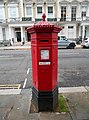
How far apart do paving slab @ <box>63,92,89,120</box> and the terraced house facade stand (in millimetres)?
28101

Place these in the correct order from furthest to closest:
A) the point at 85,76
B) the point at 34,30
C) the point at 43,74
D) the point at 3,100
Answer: the point at 85,76
the point at 3,100
the point at 43,74
the point at 34,30

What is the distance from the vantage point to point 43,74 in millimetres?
4102

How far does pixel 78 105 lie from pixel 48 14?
30.9 metres

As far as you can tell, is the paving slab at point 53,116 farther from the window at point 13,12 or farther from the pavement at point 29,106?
the window at point 13,12

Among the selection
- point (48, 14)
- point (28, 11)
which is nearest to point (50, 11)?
point (48, 14)

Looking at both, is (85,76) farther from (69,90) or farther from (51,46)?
(51,46)

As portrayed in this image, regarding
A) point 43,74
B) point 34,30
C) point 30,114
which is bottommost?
point 30,114

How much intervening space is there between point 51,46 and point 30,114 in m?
1.61

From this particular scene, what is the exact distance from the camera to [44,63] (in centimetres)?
402

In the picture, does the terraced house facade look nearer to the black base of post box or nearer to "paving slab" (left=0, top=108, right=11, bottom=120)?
"paving slab" (left=0, top=108, right=11, bottom=120)

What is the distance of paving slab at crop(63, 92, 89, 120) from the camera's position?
4.04 m

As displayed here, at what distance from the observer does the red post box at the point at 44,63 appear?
386 cm

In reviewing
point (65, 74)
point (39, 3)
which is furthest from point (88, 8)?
point (65, 74)

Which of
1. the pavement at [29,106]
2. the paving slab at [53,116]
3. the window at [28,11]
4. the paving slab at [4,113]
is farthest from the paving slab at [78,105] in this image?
the window at [28,11]
